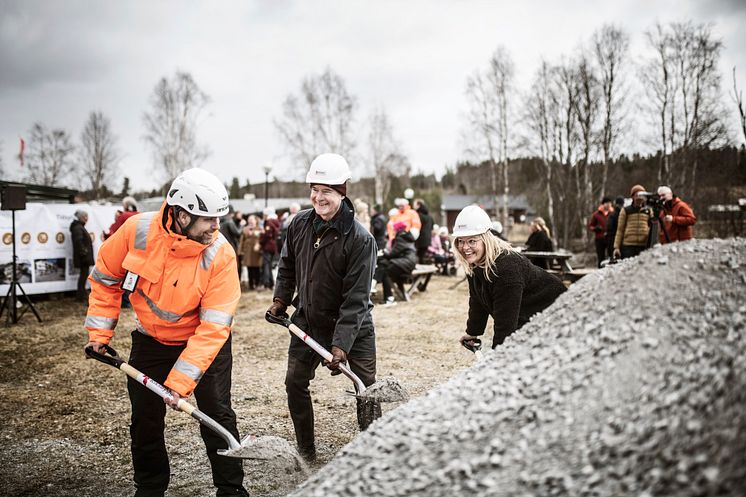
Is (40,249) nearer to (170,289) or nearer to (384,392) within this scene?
(170,289)

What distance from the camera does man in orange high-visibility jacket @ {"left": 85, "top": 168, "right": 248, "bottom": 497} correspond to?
2.66 metres

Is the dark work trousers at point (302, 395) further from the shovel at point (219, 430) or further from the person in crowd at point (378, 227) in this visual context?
the person in crowd at point (378, 227)

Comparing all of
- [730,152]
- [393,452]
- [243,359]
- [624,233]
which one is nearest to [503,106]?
[730,152]

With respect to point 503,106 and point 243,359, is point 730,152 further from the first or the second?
point 243,359

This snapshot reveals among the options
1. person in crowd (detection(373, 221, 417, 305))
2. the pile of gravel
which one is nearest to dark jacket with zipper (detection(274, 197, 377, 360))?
the pile of gravel

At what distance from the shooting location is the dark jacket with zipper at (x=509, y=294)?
10.9 feet

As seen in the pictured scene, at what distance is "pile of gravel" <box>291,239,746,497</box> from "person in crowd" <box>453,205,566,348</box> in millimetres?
1263

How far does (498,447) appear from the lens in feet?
5.06

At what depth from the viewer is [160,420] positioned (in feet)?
9.29

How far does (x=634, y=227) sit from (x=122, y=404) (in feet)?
26.0

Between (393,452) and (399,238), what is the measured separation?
25.6ft

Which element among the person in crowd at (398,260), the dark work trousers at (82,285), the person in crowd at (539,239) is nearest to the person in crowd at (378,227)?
the person in crowd at (398,260)

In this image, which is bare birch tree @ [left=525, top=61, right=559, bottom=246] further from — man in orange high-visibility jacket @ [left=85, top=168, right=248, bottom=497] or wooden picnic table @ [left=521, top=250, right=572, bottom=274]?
man in orange high-visibility jacket @ [left=85, top=168, right=248, bottom=497]

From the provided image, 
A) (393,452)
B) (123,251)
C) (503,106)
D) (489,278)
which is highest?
(503,106)
